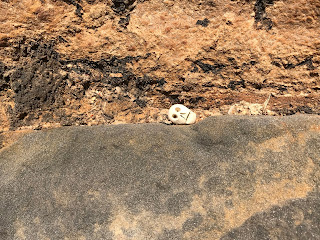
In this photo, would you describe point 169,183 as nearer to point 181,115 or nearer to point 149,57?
point 181,115

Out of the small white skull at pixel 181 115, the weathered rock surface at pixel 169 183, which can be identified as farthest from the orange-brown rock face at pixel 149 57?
the weathered rock surface at pixel 169 183

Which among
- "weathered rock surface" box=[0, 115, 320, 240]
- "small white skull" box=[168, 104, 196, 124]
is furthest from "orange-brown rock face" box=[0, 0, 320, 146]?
"weathered rock surface" box=[0, 115, 320, 240]

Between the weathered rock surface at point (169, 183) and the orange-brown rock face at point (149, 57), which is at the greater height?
the orange-brown rock face at point (149, 57)

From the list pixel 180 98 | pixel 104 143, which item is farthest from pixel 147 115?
pixel 104 143

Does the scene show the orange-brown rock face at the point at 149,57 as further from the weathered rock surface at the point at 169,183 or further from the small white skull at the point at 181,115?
the weathered rock surface at the point at 169,183

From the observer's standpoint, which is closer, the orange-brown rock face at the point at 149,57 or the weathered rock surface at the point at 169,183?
the weathered rock surface at the point at 169,183

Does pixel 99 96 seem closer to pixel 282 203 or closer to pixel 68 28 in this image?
pixel 68 28
